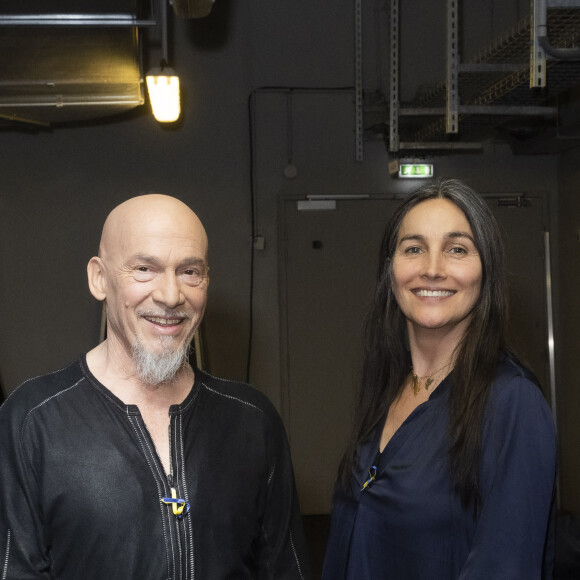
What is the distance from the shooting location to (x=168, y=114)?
4.03 m

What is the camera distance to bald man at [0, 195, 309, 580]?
134 centimetres

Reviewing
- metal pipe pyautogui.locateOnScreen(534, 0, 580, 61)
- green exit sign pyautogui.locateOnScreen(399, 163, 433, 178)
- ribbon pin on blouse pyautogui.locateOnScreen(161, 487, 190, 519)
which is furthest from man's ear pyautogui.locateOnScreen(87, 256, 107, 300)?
green exit sign pyautogui.locateOnScreen(399, 163, 433, 178)

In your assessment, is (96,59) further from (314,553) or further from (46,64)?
(314,553)

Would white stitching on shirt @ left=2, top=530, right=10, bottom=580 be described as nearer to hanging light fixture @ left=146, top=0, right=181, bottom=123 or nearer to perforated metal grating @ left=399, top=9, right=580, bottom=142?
perforated metal grating @ left=399, top=9, right=580, bottom=142

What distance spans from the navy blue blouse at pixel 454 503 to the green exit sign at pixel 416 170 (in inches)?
141

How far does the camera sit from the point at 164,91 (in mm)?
3955

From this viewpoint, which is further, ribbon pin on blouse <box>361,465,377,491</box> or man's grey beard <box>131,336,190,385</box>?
ribbon pin on blouse <box>361,465,377,491</box>

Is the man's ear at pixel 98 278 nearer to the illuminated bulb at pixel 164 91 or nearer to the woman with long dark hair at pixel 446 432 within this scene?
the woman with long dark hair at pixel 446 432

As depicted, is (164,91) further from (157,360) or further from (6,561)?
(6,561)

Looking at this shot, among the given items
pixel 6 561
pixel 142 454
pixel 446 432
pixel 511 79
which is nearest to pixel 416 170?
pixel 511 79

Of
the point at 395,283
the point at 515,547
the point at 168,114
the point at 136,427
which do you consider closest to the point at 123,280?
the point at 136,427

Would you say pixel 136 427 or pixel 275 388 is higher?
pixel 136 427

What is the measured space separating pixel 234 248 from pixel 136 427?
368 centimetres

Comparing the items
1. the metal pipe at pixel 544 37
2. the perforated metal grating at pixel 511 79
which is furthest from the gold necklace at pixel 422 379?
the perforated metal grating at pixel 511 79
